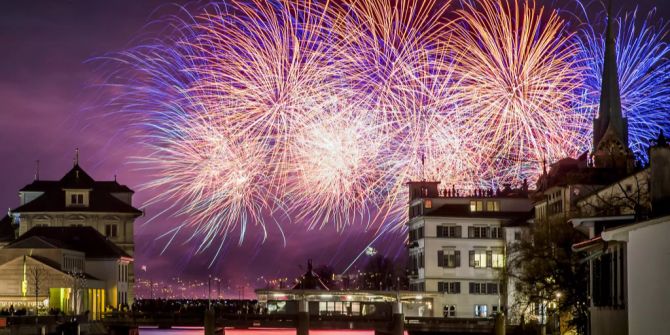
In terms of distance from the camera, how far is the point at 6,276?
10212 cm

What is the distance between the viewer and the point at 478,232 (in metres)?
122

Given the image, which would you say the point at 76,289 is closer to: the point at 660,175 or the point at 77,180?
the point at 77,180

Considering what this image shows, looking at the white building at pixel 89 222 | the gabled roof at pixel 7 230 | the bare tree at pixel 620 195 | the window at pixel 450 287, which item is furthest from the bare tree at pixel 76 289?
the bare tree at pixel 620 195

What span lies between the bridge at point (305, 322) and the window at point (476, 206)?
81.2ft

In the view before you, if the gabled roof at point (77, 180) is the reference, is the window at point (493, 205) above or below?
below

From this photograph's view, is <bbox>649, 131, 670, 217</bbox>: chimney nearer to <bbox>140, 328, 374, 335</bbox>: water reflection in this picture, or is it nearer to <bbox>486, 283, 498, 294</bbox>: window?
<bbox>486, 283, 498, 294</bbox>: window

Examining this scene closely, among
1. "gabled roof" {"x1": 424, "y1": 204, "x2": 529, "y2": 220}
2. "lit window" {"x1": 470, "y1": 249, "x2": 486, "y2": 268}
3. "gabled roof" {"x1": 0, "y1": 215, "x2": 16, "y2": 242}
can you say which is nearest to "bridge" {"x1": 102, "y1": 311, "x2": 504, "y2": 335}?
"lit window" {"x1": 470, "y1": 249, "x2": 486, "y2": 268}

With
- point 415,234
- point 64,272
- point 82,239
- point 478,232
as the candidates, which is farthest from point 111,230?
point 478,232

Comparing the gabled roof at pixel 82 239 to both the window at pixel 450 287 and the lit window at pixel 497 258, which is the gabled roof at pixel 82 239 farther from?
the lit window at pixel 497 258

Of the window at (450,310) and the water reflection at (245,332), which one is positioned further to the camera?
the water reflection at (245,332)

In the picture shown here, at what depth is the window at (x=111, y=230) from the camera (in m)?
138

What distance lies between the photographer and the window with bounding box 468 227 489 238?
401 ft

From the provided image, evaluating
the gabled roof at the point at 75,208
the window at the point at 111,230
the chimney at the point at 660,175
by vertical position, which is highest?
the gabled roof at the point at 75,208

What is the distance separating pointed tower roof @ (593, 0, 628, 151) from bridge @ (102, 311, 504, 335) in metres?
26.1
